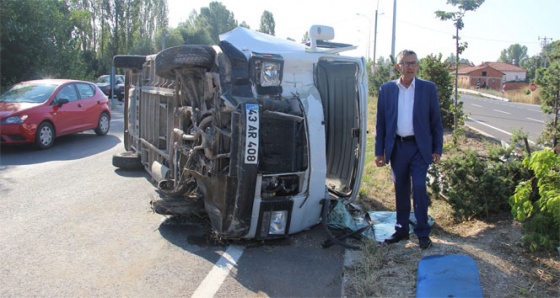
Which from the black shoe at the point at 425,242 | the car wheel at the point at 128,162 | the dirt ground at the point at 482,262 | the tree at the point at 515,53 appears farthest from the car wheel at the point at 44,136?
the tree at the point at 515,53

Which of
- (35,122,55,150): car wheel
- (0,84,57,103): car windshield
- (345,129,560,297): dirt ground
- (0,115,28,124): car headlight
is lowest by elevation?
(345,129,560,297): dirt ground

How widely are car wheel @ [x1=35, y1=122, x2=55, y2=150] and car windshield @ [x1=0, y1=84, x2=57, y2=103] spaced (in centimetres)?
57

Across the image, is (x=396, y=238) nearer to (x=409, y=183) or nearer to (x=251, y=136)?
(x=409, y=183)

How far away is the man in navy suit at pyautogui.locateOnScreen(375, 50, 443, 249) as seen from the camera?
4.26 m

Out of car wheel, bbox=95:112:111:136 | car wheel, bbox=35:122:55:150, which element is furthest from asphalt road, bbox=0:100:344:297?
car wheel, bbox=95:112:111:136

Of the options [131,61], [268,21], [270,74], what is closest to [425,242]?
[270,74]

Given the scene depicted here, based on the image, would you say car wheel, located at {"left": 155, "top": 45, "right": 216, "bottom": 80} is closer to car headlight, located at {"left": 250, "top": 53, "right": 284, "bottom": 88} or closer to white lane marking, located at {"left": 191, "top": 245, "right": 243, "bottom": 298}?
car headlight, located at {"left": 250, "top": 53, "right": 284, "bottom": 88}

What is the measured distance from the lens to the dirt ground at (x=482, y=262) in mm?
3508

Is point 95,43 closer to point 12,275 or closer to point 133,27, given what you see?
point 133,27

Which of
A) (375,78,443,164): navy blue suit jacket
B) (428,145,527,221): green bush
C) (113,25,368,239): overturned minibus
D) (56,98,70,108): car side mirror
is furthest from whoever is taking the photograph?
(56,98,70,108): car side mirror

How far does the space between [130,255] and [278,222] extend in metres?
1.40

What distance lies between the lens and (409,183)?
4539 mm

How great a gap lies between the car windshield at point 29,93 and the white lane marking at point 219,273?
7.32m

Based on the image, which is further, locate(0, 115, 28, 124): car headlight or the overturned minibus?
locate(0, 115, 28, 124): car headlight
